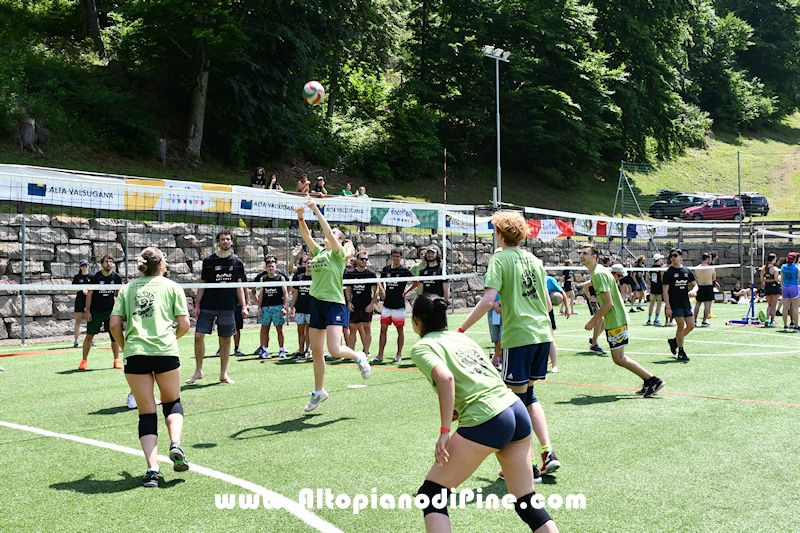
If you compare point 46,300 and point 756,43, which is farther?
point 756,43

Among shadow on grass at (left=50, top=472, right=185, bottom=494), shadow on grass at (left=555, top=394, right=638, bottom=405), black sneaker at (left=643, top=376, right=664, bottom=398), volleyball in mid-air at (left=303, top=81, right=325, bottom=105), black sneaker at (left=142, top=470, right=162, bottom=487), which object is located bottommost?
shadow on grass at (left=50, top=472, right=185, bottom=494)

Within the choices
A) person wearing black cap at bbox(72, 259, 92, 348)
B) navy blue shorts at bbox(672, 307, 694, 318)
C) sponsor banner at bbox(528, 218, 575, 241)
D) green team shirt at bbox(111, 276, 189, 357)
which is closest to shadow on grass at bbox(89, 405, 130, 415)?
green team shirt at bbox(111, 276, 189, 357)

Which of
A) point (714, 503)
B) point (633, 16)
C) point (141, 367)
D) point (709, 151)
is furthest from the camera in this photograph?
point (709, 151)

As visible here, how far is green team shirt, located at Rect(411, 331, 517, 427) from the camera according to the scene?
3709 millimetres

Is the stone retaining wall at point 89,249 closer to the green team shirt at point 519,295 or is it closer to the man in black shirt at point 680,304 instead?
the man in black shirt at point 680,304

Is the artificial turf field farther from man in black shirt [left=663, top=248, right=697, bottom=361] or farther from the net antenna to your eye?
the net antenna

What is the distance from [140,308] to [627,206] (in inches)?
1430

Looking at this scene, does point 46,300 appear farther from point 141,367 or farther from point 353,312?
point 141,367

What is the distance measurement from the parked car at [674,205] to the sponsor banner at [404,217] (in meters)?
19.4

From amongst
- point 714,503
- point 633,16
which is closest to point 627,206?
point 633,16

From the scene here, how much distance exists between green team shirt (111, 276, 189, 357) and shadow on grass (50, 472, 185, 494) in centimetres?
93

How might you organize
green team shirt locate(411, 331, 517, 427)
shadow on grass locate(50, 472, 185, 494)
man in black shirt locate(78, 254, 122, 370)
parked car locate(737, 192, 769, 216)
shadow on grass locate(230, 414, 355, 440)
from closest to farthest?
green team shirt locate(411, 331, 517, 427) → shadow on grass locate(50, 472, 185, 494) → shadow on grass locate(230, 414, 355, 440) → man in black shirt locate(78, 254, 122, 370) → parked car locate(737, 192, 769, 216)

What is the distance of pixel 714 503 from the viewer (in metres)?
4.89

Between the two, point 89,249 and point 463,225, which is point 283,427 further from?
point 463,225
